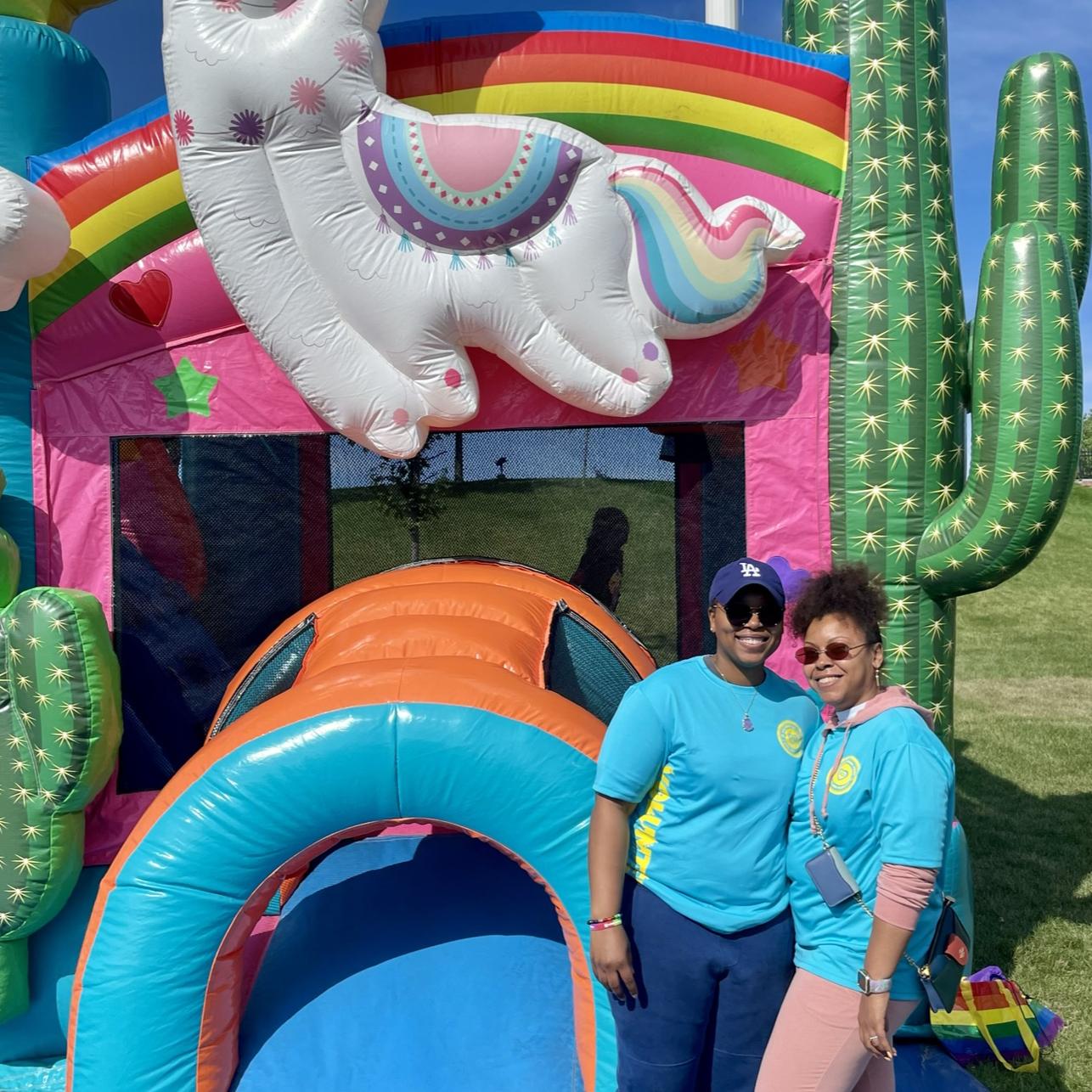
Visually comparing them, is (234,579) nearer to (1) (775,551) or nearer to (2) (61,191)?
(2) (61,191)

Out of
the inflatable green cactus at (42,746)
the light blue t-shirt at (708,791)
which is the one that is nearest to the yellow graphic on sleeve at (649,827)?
the light blue t-shirt at (708,791)

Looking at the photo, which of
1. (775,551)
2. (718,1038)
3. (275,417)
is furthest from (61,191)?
(718,1038)

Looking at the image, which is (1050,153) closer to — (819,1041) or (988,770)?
(819,1041)

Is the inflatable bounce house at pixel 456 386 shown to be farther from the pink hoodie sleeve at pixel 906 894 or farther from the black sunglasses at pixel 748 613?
the pink hoodie sleeve at pixel 906 894

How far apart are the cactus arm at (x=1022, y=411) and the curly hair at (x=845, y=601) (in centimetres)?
122

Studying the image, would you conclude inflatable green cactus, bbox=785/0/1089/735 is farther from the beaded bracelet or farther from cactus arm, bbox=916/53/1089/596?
the beaded bracelet

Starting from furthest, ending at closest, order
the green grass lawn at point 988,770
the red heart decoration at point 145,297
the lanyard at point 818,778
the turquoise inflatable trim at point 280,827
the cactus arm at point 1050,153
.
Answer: the green grass lawn at point 988,770, the red heart decoration at point 145,297, the cactus arm at point 1050,153, the turquoise inflatable trim at point 280,827, the lanyard at point 818,778

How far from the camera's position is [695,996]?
1.71 meters

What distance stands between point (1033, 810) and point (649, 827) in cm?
434

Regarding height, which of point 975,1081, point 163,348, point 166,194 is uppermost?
point 166,194

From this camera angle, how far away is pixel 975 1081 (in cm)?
246

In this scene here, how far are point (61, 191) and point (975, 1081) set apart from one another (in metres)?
3.73

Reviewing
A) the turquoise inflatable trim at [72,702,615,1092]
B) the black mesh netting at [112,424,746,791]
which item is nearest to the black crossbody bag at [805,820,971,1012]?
the turquoise inflatable trim at [72,702,615,1092]

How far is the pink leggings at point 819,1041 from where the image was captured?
1606mm
